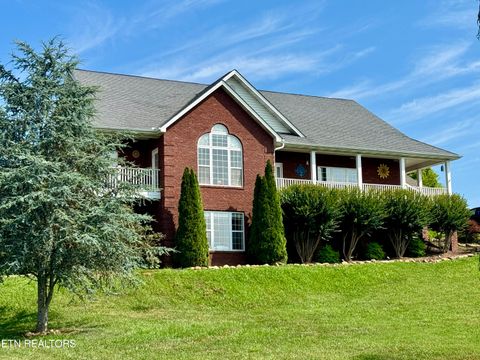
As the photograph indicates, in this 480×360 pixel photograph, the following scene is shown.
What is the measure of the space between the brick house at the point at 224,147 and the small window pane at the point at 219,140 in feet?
0.13

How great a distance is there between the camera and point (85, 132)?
1809cm

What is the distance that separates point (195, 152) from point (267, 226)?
3972 millimetres

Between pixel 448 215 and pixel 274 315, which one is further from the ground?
pixel 448 215

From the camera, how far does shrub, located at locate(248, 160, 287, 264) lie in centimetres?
2714

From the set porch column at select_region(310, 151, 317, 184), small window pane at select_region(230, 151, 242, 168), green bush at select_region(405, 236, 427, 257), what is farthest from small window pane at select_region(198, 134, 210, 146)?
green bush at select_region(405, 236, 427, 257)

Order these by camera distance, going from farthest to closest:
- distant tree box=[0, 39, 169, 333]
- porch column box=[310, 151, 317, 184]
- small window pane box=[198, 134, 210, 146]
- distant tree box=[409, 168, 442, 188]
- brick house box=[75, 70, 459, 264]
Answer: distant tree box=[409, 168, 442, 188], porch column box=[310, 151, 317, 184], small window pane box=[198, 134, 210, 146], brick house box=[75, 70, 459, 264], distant tree box=[0, 39, 169, 333]

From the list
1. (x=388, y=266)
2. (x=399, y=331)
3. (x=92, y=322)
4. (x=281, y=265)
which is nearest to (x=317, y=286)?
(x=281, y=265)

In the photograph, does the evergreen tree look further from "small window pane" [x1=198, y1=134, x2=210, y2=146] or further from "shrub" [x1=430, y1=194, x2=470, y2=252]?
"shrub" [x1=430, y1=194, x2=470, y2=252]

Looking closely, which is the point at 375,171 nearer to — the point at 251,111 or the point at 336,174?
the point at 336,174

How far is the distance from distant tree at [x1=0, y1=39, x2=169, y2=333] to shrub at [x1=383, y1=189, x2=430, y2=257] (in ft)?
50.1

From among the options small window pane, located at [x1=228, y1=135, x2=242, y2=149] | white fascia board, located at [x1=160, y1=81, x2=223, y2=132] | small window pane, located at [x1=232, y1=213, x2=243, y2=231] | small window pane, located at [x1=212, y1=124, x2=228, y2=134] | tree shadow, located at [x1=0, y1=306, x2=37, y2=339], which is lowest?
tree shadow, located at [x1=0, y1=306, x2=37, y2=339]

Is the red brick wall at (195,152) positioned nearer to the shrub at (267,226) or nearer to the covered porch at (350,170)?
the shrub at (267,226)

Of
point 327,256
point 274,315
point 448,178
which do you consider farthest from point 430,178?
point 274,315

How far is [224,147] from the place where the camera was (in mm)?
28891
